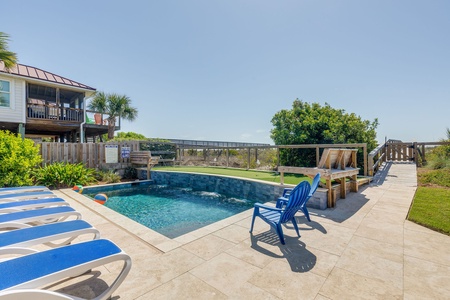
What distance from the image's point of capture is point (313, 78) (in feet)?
34.1

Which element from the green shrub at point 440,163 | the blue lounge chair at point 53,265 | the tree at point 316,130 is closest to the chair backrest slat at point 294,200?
the blue lounge chair at point 53,265

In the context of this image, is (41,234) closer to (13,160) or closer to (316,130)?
(13,160)

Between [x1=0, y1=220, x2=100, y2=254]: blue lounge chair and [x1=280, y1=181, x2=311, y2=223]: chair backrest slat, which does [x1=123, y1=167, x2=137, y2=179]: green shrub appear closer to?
[x1=0, y1=220, x2=100, y2=254]: blue lounge chair

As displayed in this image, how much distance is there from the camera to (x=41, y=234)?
79.0 inches

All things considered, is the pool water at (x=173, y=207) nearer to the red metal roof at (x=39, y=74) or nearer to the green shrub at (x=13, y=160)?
the green shrub at (x=13, y=160)

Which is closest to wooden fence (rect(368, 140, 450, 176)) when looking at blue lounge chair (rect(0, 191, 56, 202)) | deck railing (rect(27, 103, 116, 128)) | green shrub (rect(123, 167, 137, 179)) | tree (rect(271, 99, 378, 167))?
tree (rect(271, 99, 378, 167))

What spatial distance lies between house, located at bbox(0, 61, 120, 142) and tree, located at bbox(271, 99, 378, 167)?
12847mm

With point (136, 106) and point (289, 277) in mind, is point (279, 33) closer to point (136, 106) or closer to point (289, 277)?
point (289, 277)

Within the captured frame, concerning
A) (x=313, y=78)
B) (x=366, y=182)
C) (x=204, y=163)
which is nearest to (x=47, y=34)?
(x=204, y=163)

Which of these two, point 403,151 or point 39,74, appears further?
point 39,74

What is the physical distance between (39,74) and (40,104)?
1948 millimetres

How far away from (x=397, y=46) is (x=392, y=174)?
5006 millimetres

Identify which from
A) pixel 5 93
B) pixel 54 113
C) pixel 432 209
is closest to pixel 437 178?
pixel 432 209

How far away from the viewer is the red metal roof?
11295 mm
